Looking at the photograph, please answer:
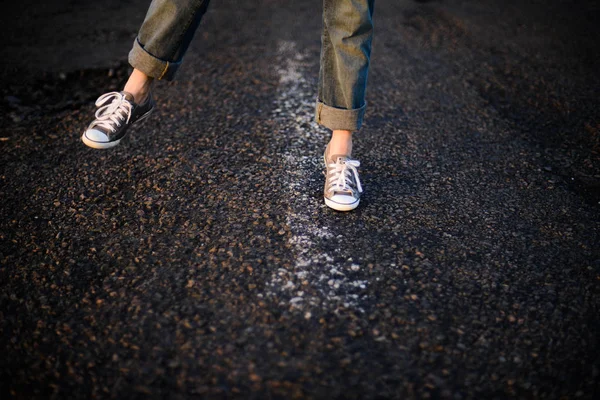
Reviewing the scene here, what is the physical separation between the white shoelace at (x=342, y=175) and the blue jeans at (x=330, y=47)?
172 millimetres

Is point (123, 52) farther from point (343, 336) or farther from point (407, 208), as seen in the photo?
point (343, 336)

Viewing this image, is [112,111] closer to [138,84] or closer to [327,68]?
[138,84]

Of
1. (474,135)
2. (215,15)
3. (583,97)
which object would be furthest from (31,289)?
(215,15)

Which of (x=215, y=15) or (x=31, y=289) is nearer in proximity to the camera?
(x=31, y=289)

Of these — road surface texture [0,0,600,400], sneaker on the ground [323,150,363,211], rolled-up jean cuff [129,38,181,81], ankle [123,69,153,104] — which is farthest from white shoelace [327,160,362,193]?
ankle [123,69,153,104]

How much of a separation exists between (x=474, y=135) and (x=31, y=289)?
2473 millimetres

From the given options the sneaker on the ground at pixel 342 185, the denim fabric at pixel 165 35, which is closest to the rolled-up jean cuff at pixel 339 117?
the sneaker on the ground at pixel 342 185

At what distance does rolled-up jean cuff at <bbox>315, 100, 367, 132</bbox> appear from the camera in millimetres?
2254

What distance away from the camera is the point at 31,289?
5.78 feet

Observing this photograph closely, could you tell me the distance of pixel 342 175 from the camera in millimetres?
2236

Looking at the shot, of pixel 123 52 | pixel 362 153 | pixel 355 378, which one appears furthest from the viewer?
pixel 123 52

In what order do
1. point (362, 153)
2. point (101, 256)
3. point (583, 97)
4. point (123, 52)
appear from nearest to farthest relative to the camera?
point (101, 256) < point (362, 153) < point (583, 97) < point (123, 52)

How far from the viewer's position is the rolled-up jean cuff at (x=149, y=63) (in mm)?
2258

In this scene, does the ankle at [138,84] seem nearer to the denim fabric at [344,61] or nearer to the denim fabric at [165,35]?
the denim fabric at [165,35]
